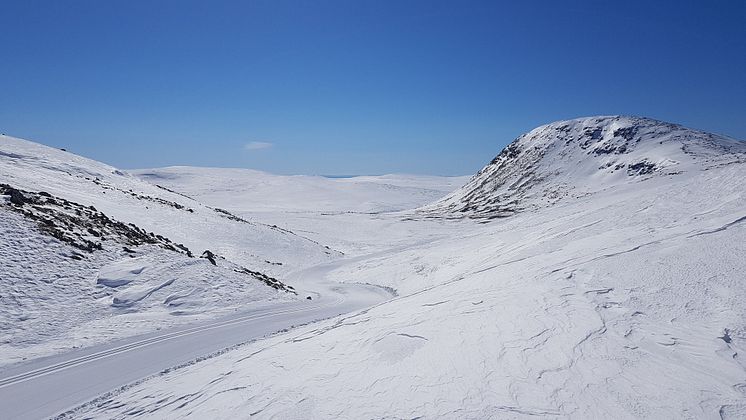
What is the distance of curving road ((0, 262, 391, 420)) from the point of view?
10.1 meters

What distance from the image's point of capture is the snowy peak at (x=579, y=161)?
7426cm

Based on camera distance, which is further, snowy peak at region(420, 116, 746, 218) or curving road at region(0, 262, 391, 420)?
snowy peak at region(420, 116, 746, 218)

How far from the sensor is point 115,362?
494 inches

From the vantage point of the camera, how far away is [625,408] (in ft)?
19.6

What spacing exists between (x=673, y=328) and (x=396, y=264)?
28488 mm

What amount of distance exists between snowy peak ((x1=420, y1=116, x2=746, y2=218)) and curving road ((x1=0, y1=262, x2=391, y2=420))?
59931 mm

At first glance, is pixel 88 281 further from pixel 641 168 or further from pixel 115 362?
pixel 641 168

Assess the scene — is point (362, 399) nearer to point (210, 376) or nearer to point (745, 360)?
point (210, 376)

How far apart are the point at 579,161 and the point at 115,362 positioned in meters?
98.1

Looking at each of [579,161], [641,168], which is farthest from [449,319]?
[579,161]

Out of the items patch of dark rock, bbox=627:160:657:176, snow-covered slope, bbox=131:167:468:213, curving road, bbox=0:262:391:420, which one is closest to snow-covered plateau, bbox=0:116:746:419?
curving road, bbox=0:262:391:420

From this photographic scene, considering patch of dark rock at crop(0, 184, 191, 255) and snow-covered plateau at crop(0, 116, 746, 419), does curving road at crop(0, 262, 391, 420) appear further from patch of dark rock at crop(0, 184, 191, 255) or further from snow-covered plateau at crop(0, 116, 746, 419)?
patch of dark rock at crop(0, 184, 191, 255)

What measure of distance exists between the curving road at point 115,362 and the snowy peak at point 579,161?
59931 millimetres

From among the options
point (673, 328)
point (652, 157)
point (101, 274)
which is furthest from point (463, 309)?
point (652, 157)
